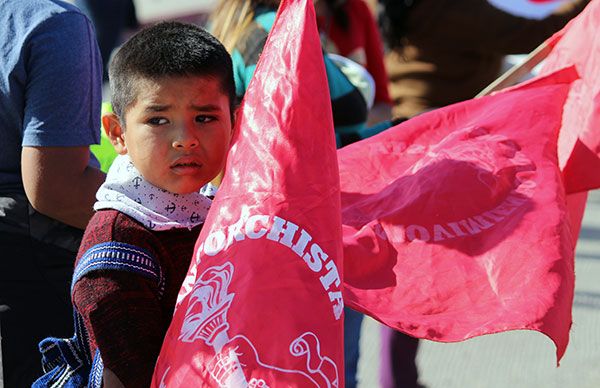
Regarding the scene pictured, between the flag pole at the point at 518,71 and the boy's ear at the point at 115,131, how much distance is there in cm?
116

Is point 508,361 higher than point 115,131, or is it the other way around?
point 115,131

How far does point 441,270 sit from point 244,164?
1.89ft

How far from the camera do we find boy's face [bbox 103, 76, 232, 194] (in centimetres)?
208

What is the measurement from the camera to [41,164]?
8.14 feet

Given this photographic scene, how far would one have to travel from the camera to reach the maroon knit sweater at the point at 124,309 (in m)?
1.98

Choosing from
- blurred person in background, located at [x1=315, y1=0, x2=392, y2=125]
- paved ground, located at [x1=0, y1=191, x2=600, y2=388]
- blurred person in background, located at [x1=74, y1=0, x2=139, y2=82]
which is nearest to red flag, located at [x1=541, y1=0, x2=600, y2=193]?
blurred person in background, located at [x1=315, y1=0, x2=392, y2=125]

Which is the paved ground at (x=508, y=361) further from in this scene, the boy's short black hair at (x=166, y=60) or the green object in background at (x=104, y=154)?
the boy's short black hair at (x=166, y=60)

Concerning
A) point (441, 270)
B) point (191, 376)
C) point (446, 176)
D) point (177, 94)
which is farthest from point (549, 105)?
point (191, 376)

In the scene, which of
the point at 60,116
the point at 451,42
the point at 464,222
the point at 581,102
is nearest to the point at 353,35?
the point at 451,42

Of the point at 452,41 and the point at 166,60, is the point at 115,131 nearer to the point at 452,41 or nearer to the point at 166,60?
the point at 166,60

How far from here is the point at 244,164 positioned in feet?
6.78

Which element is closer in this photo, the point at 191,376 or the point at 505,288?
the point at 191,376

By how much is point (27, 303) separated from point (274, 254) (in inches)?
32.8

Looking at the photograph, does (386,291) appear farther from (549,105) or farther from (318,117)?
(549,105)
